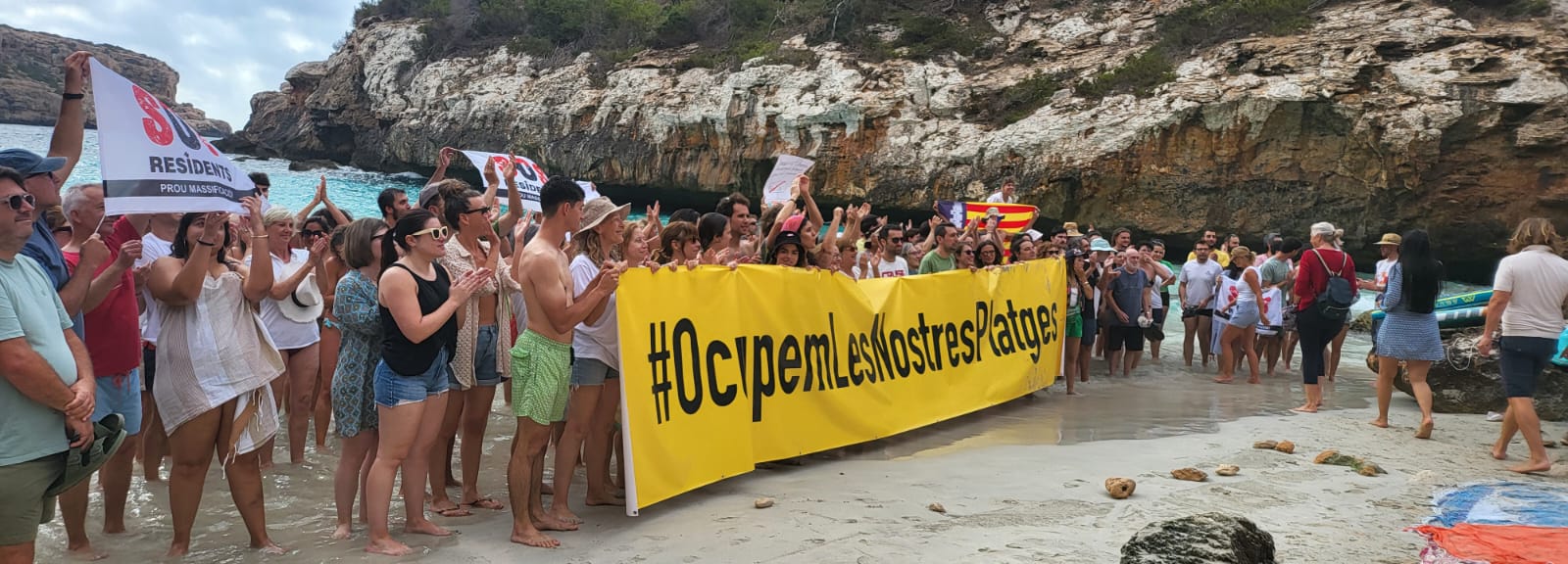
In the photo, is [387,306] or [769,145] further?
[769,145]

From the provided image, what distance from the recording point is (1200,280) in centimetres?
1177

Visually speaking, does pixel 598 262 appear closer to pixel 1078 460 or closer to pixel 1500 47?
pixel 1078 460

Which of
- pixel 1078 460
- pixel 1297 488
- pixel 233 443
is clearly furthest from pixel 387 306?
pixel 1297 488

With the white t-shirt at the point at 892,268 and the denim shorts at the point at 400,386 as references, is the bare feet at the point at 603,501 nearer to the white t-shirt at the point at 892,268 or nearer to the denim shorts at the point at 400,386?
the denim shorts at the point at 400,386

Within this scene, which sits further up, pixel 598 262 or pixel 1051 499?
pixel 598 262

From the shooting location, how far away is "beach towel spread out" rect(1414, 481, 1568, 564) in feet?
14.3

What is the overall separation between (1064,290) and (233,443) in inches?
311

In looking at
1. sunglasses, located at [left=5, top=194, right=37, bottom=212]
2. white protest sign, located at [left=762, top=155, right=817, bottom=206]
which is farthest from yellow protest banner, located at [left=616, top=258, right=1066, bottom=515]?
sunglasses, located at [left=5, top=194, right=37, bottom=212]

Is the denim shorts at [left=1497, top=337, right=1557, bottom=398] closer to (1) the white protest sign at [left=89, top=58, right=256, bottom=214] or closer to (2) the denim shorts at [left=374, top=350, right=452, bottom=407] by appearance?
(2) the denim shorts at [left=374, top=350, right=452, bottom=407]

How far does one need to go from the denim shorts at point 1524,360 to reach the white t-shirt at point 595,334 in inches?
250

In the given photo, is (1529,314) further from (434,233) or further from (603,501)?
(434,233)

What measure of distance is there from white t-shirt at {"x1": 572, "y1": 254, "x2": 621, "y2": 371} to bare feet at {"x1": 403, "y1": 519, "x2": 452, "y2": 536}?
111 centimetres

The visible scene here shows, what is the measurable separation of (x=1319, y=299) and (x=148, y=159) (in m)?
9.46

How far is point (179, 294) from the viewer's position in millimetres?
4230
